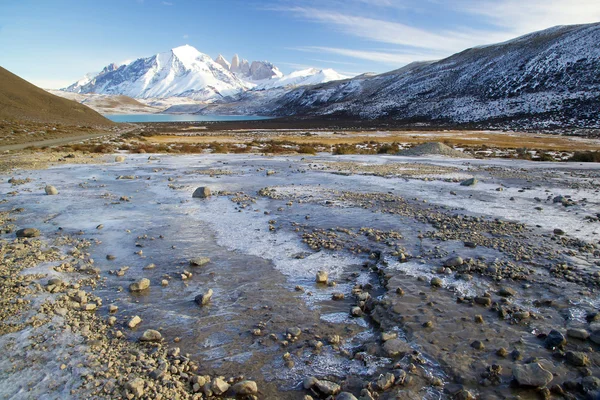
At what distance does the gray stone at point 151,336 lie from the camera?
5285mm

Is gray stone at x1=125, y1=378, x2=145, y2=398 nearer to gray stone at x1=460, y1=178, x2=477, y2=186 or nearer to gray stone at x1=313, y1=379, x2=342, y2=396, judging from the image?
gray stone at x1=313, y1=379, x2=342, y2=396

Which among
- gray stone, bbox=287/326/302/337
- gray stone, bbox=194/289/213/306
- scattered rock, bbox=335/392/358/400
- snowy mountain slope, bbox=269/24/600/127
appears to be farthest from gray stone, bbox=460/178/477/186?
snowy mountain slope, bbox=269/24/600/127

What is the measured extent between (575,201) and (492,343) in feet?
39.0

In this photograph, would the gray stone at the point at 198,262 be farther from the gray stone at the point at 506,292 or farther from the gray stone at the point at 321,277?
the gray stone at the point at 506,292

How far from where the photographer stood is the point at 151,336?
17.5ft

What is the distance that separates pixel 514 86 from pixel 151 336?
5498 inches

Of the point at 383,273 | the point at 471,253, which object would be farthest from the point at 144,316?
the point at 471,253

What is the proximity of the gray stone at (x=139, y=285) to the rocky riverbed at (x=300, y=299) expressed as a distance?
0.02 m

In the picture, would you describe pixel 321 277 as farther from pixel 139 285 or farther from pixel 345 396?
pixel 139 285

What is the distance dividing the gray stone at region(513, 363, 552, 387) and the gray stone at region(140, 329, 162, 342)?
4.85m

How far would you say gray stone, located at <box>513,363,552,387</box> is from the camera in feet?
14.4

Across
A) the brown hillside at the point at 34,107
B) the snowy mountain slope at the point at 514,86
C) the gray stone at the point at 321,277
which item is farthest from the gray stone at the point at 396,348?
the snowy mountain slope at the point at 514,86

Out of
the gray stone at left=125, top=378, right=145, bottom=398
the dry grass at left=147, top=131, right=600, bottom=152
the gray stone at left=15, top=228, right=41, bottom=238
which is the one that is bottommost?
the dry grass at left=147, top=131, right=600, bottom=152

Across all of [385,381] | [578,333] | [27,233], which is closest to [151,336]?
[385,381]
